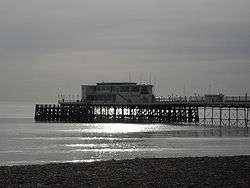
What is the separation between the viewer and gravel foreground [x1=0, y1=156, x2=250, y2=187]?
Result: 1786 centimetres

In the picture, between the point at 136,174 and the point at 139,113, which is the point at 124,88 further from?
the point at 136,174

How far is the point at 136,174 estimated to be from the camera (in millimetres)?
19891

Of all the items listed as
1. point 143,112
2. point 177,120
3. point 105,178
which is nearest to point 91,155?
point 105,178

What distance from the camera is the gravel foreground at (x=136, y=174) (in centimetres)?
1786

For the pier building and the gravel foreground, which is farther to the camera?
the pier building

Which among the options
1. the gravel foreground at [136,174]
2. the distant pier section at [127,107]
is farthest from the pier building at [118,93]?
the gravel foreground at [136,174]

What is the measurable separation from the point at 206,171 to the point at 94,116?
254 ft

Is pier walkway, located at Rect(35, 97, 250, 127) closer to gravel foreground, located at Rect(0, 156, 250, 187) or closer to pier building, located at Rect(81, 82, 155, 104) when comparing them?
pier building, located at Rect(81, 82, 155, 104)

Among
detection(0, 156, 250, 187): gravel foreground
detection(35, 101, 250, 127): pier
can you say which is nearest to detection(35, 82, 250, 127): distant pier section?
detection(35, 101, 250, 127): pier

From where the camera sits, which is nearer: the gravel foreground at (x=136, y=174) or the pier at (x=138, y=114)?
the gravel foreground at (x=136, y=174)

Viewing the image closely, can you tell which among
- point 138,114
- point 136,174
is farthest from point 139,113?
point 136,174

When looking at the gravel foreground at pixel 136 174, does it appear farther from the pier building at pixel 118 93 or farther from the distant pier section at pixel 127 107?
Result: the pier building at pixel 118 93

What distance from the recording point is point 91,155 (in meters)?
40.4

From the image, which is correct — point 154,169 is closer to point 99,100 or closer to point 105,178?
point 105,178
